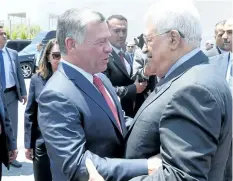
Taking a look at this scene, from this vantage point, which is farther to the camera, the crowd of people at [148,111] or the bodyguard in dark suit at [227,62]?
the bodyguard in dark suit at [227,62]

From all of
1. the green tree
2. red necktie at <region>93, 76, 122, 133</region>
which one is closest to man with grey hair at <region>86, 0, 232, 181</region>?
red necktie at <region>93, 76, 122, 133</region>

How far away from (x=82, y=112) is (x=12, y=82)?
3969 millimetres

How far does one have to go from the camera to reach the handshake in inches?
59.9

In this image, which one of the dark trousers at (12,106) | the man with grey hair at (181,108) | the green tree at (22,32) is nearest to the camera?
the man with grey hair at (181,108)

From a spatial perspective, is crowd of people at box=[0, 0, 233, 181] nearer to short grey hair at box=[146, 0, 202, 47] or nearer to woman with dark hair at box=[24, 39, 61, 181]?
short grey hair at box=[146, 0, 202, 47]

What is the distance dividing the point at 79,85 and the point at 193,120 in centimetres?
67

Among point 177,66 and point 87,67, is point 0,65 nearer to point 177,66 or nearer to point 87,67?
point 87,67

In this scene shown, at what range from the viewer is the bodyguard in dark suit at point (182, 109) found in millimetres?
1325

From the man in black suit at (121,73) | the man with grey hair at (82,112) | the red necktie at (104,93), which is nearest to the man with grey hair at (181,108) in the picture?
the man with grey hair at (82,112)

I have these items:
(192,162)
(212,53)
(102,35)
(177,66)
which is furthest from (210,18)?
(192,162)

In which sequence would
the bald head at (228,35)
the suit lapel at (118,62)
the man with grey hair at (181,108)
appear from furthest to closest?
the bald head at (228,35) < the suit lapel at (118,62) < the man with grey hair at (181,108)

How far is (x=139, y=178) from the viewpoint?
150 centimetres

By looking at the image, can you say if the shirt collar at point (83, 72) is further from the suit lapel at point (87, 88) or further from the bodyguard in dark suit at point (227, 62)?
the bodyguard in dark suit at point (227, 62)

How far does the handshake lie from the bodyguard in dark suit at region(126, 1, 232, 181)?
0.10ft
